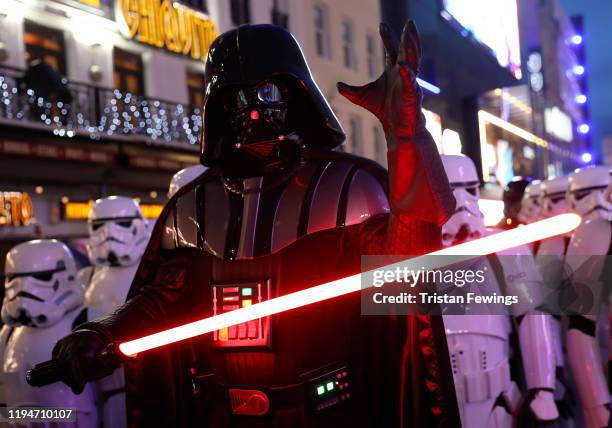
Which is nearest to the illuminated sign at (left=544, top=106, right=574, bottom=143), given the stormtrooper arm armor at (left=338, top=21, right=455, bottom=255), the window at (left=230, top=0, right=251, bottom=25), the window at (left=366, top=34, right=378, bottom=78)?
the window at (left=366, top=34, right=378, bottom=78)

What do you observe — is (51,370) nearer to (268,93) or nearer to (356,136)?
(268,93)

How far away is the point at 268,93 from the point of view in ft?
7.13

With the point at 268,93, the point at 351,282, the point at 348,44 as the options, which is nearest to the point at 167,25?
the point at 348,44

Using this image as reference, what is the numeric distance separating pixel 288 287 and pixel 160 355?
2.31ft

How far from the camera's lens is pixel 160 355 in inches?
93.7

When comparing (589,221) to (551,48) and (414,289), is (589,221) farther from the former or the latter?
(551,48)

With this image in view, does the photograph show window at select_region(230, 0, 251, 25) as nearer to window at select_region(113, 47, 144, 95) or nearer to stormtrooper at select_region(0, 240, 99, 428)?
window at select_region(113, 47, 144, 95)

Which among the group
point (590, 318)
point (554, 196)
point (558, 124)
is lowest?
point (590, 318)

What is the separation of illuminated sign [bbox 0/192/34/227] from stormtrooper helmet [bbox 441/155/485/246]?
9.07 m

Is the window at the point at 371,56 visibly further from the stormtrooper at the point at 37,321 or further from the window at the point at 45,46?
the stormtrooper at the point at 37,321

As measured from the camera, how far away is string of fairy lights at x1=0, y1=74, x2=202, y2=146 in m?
10.3

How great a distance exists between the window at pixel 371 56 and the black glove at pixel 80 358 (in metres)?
18.0

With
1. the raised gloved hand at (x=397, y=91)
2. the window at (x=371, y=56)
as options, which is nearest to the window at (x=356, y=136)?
the window at (x=371, y=56)

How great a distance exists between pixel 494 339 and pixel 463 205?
0.70 m
